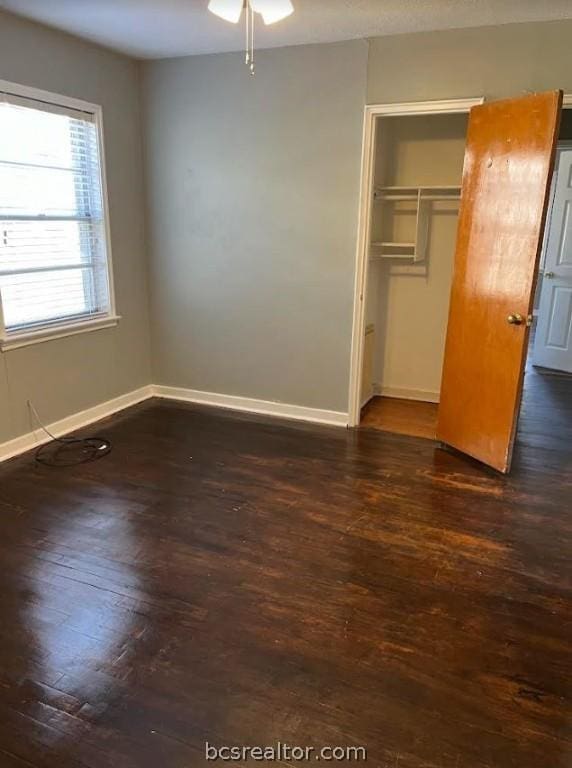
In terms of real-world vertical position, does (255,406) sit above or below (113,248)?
below

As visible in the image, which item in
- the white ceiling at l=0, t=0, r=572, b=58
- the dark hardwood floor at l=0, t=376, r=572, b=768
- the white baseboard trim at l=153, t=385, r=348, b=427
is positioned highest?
the white ceiling at l=0, t=0, r=572, b=58

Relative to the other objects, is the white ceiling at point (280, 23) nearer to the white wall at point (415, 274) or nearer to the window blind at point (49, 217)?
the window blind at point (49, 217)

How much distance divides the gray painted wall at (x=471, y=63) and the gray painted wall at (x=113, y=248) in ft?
6.03

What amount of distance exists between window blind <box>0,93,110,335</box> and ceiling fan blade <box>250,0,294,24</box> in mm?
1669

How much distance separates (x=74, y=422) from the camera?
13.2ft

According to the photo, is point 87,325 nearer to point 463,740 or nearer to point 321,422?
point 321,422

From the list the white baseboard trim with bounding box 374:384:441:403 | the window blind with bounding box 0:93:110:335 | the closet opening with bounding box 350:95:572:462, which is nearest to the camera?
the window blind with bounding box 0:93:110:335

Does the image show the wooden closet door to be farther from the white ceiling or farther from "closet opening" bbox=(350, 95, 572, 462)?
"closet opening" bbox=(350, 95, 572, 462)

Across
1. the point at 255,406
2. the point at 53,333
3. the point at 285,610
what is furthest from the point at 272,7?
the point at 255,406

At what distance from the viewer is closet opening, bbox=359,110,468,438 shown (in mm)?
4293

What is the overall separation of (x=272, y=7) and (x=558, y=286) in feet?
14.3

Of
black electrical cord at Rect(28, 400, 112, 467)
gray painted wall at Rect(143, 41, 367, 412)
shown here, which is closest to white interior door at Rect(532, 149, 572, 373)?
gray painted wall at Rect(143, 41, 367, 412)

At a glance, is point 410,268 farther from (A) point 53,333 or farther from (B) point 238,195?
(A) point 53,333

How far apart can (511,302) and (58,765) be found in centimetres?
293
